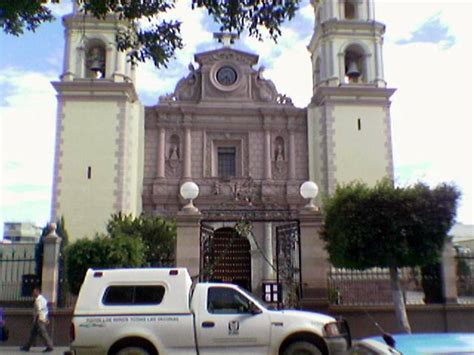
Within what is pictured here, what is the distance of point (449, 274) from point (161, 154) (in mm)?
14983

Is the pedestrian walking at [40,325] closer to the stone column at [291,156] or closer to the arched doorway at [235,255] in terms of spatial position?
the arched doorway at [235,255]

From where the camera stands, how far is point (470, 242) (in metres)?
35.8

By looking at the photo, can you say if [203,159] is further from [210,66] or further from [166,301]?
[166,301]

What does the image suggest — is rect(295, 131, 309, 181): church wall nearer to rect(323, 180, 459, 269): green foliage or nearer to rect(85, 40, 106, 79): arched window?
rect(85, 40, 106, 79): arched window

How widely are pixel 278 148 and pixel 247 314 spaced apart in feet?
59.1

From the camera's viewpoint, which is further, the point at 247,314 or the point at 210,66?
the point at 210,66

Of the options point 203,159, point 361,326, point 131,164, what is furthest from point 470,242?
point 361,326

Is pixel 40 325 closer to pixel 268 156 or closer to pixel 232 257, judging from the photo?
pixel 232 257

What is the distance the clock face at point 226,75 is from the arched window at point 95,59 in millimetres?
5535

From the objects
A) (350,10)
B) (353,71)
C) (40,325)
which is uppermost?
(350,10)

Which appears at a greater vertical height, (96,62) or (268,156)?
(96,62)

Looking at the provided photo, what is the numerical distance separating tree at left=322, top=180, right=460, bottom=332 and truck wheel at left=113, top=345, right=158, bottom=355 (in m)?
5.57

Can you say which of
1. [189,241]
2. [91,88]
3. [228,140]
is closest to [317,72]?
[228,140]

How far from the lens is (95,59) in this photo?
2484 cm
